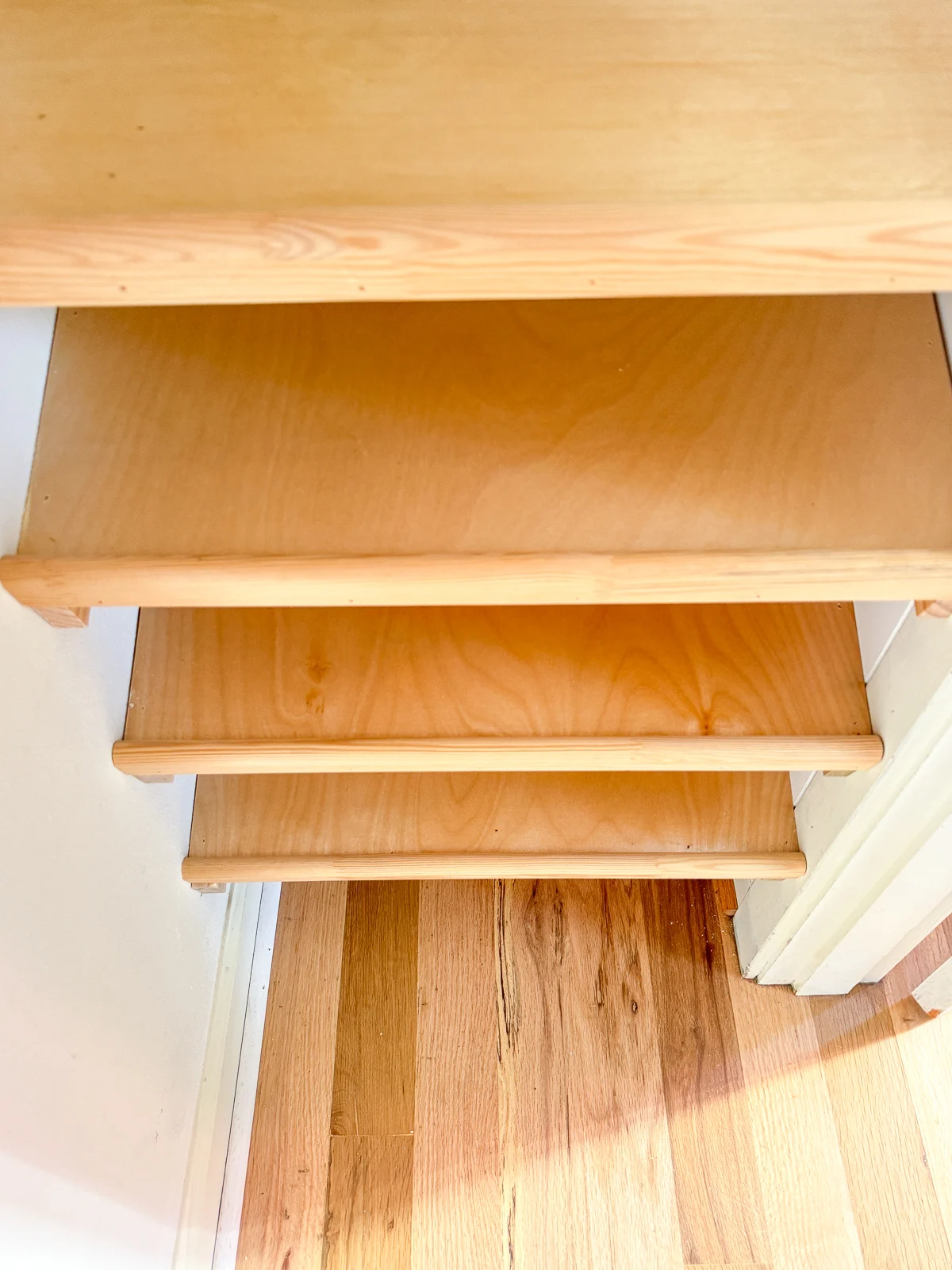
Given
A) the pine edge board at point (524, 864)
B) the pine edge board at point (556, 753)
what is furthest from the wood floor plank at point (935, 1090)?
the pine edge board at point (556, 753)

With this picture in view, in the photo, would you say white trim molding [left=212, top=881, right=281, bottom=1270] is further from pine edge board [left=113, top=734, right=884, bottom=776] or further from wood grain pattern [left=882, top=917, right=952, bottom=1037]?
wood grain pattern [left=882, top=917, right=952, bottom=1037]

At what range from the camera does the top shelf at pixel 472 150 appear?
0.42 meters

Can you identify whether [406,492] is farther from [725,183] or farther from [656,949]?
[656,949]

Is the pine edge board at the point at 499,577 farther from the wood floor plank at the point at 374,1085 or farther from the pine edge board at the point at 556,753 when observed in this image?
the wood floor plank at the point at 374,1085

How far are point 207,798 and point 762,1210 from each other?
738mm

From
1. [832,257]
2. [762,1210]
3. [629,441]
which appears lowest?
[762,1210]

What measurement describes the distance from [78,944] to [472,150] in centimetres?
64

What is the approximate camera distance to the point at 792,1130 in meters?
1.12

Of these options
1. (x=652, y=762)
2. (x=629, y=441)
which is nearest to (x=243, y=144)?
(x=629, y=441)

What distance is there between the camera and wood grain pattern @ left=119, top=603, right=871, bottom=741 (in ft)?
2.59

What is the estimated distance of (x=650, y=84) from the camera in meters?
0.44

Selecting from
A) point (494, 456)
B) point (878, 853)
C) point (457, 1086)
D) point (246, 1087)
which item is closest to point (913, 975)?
point (878, 853)

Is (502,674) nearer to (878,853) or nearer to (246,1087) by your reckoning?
(878,853)

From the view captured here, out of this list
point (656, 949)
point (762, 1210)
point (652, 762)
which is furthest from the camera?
point (656, 949)
